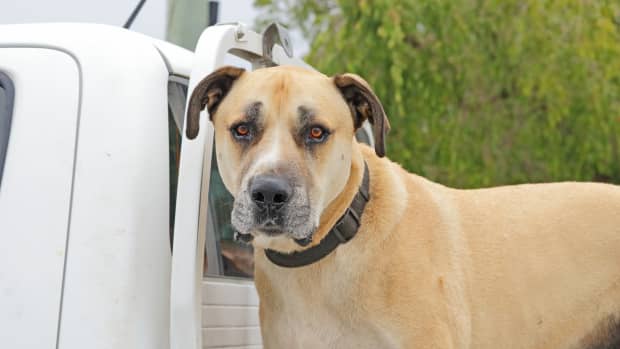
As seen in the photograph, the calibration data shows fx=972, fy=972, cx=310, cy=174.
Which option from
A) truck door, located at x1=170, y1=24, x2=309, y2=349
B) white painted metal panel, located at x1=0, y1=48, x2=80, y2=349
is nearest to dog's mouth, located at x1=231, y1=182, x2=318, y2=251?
truck door, located at x1=170, y1=24, x2=309, y2=349

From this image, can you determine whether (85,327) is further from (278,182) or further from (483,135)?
(483,135)

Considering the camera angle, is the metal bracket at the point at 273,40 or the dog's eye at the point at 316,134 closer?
the dog's eye at the point at 316,134

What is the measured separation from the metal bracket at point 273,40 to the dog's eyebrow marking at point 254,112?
0.41 metres

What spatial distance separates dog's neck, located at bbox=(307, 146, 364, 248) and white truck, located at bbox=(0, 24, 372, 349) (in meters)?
0.55

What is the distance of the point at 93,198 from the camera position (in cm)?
259

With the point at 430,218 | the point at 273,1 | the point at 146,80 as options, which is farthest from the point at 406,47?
the point at 146,80

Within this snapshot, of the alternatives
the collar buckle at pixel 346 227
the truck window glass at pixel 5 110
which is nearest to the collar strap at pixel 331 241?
the collar buckle at pixel 346 227

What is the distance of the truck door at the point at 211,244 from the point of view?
8.96 ft

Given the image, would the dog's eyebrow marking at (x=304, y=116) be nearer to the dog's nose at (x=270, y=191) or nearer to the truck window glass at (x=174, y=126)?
the dog's nose at (x=270, y=191)

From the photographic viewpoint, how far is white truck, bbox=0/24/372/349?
252 centimetres

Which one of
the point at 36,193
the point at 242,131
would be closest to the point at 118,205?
the point at 36,193

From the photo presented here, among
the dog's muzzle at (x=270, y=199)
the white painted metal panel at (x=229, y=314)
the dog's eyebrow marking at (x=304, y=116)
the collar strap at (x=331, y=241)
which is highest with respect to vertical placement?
the dog's eyebrow marking at (x=304, y=116)

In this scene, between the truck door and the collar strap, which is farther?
the collar strap

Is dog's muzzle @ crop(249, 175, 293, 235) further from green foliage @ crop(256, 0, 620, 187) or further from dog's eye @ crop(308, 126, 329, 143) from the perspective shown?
green foliage @ crop(256, 0, 620, 187)
